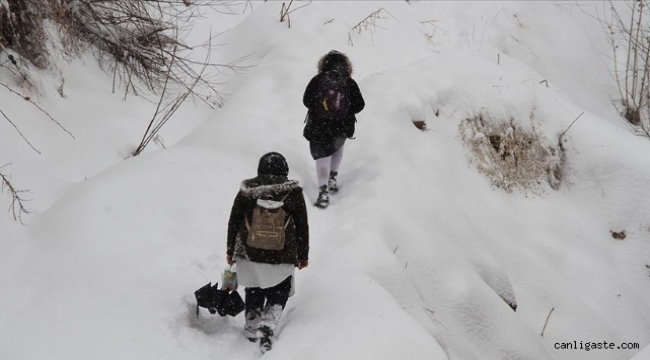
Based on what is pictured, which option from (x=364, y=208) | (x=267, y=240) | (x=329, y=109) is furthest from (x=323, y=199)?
(x=267, y=240)

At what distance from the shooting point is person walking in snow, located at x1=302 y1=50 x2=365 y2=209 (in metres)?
5.06

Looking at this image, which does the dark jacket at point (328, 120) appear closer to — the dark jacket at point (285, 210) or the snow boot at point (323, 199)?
the snow boot at point (323, 199)

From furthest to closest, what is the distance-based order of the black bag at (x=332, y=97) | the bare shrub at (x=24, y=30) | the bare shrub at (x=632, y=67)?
1. the bare shrub at (x=632, y=67)
2. the bare shrub at (x=24, y=30)
3. the black bag at (x=332, y=97)

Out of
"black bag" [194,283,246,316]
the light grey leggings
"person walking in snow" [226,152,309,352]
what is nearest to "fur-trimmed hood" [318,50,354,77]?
the light grey leggings

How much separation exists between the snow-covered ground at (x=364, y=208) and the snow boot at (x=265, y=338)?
7cm

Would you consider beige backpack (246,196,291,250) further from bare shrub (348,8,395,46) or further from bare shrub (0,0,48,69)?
bare shrub (348,8,395,46)

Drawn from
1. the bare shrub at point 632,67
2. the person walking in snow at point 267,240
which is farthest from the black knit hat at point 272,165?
the bare shrub at point 632,67

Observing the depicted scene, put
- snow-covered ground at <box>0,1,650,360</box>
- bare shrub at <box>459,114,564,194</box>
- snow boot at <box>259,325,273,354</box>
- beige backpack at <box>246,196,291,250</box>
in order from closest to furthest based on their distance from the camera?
beige backpack at <box>246,196,291,250</box> → snow boot at <box>259,325,273,354</box> → snow-covered ground at <box>0,1,650,360</box> → bare shrub at <box>459,114,564,194</box>

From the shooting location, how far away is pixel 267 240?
136 inches

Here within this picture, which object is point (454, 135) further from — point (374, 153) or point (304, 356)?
point (304, 356)

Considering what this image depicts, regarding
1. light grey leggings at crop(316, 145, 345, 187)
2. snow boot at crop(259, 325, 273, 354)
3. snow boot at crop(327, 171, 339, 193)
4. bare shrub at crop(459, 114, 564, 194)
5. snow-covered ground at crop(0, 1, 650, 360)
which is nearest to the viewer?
snow boot at crop(259, 325, 273, 354)

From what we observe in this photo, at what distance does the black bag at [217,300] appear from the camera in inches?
145

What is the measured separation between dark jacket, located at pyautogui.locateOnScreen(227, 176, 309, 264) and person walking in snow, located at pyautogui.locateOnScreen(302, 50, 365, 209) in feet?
5.55

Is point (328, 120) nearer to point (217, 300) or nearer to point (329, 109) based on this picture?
point (329, 109)
